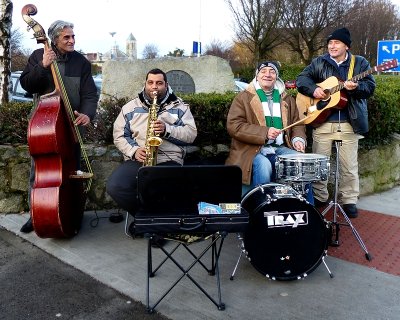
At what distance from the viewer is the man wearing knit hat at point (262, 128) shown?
3941 mm

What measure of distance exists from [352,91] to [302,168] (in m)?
1.40

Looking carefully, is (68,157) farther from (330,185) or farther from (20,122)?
(330,185)

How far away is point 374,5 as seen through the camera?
34.0m

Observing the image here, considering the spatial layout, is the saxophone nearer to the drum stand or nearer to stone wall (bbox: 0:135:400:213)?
stone wall (bbox: 0:135:400:213)

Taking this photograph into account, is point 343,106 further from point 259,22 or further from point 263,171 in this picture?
point 259,22

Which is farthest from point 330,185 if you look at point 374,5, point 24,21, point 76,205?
point 374,5

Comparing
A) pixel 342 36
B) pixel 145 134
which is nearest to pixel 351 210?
pixel 342 36

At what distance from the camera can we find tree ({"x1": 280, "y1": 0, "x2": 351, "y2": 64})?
2819cm

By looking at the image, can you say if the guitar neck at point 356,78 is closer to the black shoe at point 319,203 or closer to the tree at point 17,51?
the black shoe at point 319,203

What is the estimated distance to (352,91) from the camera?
439cm

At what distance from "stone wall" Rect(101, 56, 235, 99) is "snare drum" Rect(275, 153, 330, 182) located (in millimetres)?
4387

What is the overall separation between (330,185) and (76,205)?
306cm

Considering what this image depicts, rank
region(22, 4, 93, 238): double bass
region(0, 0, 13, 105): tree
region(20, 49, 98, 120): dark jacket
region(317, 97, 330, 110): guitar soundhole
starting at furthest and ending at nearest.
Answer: region(0, 0, 13, 105): tree, region(317, 97, 330, 110): guitar soundhole, region(20, 49, 98, 120): dark jacket, region(22, 4, 93, 238): double bass

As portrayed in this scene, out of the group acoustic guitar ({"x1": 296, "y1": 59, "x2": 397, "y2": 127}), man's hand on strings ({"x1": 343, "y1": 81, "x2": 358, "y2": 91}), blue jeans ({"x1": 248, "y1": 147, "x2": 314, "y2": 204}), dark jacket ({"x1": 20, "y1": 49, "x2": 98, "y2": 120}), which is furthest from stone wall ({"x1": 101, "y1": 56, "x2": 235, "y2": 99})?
blue jeans ({"x1": 248, "y1": 147, "x2": 314, "y2": 204})
